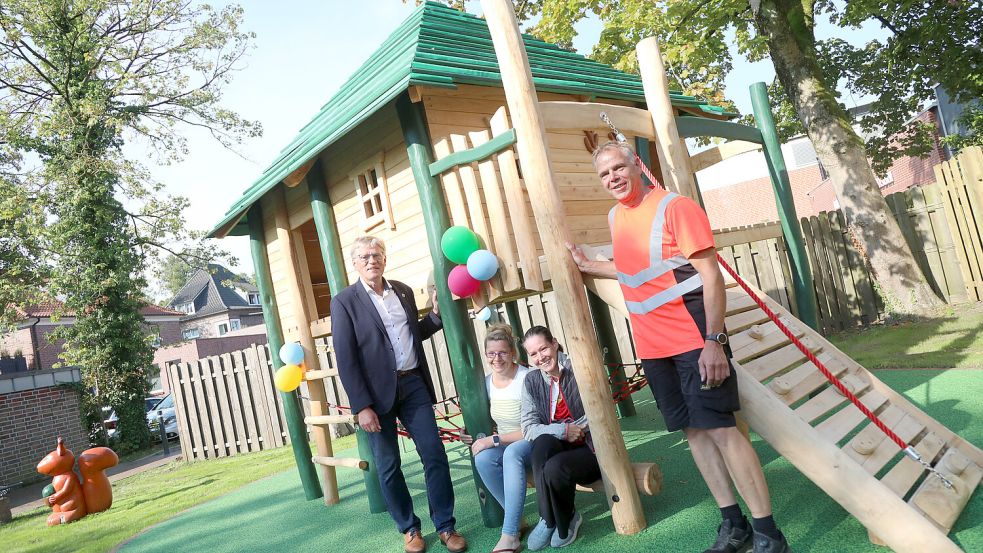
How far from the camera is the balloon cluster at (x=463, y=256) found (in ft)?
14.7

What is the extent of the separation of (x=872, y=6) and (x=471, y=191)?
34.2 feet

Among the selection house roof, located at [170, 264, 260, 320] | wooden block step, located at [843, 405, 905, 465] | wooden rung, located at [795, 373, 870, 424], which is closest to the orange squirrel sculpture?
wooden rung, located at [795, 373, 870, 424]

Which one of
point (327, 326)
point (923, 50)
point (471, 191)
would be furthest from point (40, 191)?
point (923, 50)

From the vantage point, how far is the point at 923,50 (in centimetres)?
1302

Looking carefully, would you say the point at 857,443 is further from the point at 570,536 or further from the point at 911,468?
the point at 570,536

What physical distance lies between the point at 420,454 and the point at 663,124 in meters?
3.11

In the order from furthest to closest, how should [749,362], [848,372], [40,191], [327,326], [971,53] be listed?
[40,191]
[971,53]
[327,326]
[848,372]
[749,362]

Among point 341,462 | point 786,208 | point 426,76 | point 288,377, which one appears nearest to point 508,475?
point 341,462

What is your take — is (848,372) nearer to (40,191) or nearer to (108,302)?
(108,302)

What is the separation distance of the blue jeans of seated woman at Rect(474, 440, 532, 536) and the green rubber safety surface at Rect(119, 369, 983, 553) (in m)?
0.39

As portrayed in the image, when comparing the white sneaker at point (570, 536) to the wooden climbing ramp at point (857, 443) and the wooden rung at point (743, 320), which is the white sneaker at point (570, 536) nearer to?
the wooden climbing ramp at point (857, 443)

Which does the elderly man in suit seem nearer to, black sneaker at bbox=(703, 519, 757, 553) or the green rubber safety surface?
the green rubber safety surface

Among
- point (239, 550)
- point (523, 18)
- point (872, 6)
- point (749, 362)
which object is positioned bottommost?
point (239, 550)

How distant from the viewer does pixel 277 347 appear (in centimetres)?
731
